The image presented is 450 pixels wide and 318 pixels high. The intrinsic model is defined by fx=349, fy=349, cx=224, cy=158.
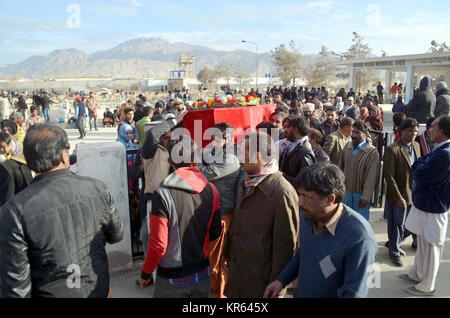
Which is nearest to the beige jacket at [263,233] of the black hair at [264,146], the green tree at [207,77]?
the black hair at [264,146]

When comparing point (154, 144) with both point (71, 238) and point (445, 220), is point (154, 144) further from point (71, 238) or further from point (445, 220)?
point (445, 220)

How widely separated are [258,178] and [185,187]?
0.55 m

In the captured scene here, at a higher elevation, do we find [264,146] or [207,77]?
Result: [207,77]

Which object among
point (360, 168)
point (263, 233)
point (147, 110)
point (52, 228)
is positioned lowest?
point (263, 233)

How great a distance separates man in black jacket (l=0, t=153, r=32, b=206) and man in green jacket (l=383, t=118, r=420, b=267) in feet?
12.9

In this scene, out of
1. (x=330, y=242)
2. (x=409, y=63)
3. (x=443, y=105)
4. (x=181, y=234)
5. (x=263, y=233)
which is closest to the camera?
(x=330, y=242)

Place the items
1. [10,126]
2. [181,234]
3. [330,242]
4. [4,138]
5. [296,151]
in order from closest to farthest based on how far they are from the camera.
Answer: [330,242], [181,234], [296,151], [4,138], [10,126]

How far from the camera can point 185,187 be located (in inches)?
91.5

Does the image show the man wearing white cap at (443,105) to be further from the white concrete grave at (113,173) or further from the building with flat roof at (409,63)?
the building with flat roof at (409,63)

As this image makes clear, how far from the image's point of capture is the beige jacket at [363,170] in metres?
4.20

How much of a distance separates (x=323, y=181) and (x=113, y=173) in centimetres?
274

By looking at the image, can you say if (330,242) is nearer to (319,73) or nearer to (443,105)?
(443,105)

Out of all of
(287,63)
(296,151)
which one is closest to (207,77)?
(287,63)

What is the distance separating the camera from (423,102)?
8.19 meters
